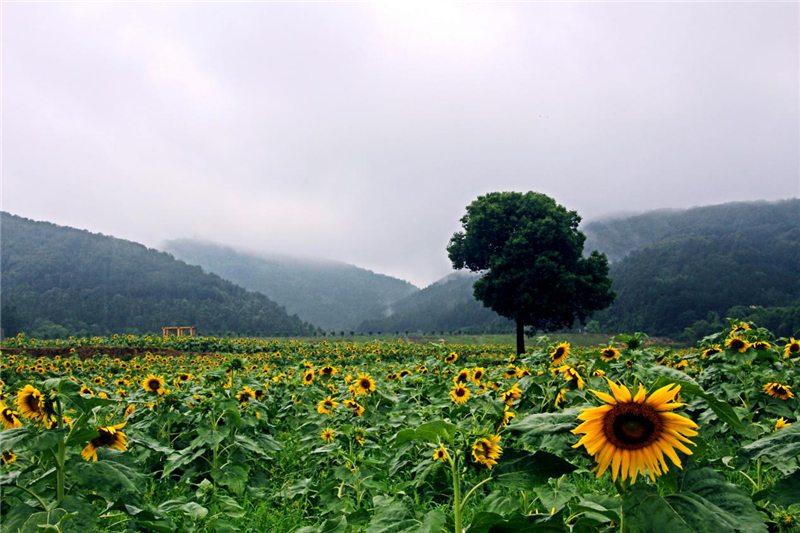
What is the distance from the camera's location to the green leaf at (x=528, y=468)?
123 cm

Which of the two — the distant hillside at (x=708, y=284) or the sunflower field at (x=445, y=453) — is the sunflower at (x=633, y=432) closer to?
the sunflower field at (x=445, y=453)

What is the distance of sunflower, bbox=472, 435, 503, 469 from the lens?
214 cm

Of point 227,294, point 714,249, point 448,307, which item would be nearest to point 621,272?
point 714,249

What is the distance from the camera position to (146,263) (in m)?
96.8

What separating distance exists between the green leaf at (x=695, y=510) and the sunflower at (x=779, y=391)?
12.5ft

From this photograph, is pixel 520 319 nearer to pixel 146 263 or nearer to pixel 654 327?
pixel 654 327

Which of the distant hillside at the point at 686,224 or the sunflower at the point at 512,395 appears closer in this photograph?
the sunflower at the point at 512,395

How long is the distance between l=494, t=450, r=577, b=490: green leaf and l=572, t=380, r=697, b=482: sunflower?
9 cm

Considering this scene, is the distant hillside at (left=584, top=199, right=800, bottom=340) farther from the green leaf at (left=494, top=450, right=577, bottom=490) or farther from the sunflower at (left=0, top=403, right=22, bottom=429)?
the sunflower at (left=0, top=403, right=22, bottom=429)

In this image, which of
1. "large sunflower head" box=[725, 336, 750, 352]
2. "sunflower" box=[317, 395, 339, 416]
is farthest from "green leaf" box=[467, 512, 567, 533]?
"large sunflower head" box=[725, 336, 750, 352]

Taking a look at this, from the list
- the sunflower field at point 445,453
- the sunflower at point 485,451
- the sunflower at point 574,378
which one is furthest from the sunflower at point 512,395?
the sunflower at point 485,451

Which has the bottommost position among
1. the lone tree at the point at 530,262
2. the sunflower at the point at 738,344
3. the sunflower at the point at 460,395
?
the sunflower at the point at 460,395

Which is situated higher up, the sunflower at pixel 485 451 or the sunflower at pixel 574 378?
the sunflower at pixel 574 378

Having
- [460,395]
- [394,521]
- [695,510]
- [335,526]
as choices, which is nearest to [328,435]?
[460,395]
